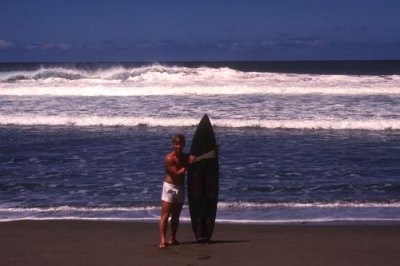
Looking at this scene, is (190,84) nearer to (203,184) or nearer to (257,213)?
(257,213)

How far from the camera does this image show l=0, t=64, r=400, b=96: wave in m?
26.2

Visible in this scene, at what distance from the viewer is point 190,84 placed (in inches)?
1126

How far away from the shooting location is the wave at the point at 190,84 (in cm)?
2619

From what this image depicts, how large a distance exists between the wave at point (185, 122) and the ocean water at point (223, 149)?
0.03 metres

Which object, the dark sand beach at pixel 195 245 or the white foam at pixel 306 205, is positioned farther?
the white foam at pixel 306 205

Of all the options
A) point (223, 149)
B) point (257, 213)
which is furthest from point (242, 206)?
point (223, 149)

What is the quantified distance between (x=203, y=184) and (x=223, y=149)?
606cm

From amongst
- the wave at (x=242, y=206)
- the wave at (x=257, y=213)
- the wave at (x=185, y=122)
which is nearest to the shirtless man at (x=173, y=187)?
the wave at (x=257, y=213)

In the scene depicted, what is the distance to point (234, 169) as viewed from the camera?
1039 cm

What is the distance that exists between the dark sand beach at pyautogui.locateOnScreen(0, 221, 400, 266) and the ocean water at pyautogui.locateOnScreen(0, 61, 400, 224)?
1.62 ft

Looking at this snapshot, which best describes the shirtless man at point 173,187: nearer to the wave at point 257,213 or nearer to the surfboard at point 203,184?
the surfboard at point 203,184

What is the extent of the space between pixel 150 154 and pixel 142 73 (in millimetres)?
22625

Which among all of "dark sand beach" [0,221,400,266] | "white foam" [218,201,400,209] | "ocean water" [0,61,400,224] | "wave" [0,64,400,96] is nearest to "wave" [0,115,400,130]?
"ocean water" [0,61,400,224]

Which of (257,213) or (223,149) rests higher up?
(223,149)
